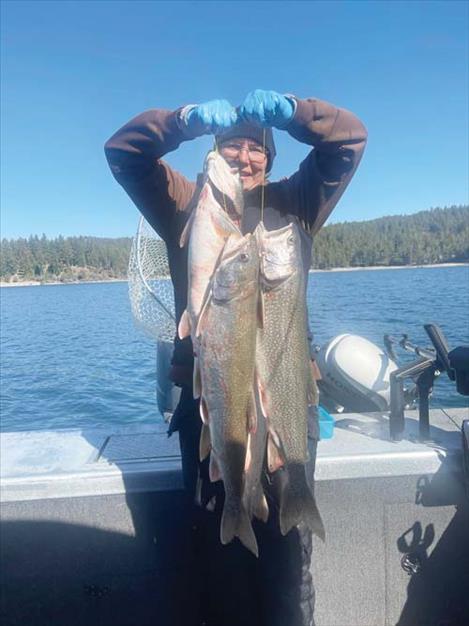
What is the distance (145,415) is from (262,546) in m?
8.31

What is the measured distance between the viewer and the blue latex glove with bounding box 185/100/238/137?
2.45m

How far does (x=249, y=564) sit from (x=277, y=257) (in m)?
1.59

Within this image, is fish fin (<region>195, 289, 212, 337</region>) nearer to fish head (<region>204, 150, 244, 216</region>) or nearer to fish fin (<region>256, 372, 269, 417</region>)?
fish fin (<region>256, 372, 269, 417</region>)

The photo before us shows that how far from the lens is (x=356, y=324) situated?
21.0 meters

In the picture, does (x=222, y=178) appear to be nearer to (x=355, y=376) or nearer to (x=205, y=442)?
(x=205, y=442)

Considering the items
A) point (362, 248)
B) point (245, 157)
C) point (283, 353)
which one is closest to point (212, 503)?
point (283, 353)

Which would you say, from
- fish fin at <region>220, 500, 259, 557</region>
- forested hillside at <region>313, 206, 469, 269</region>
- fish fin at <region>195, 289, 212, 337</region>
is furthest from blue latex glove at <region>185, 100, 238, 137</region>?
forested hillside at <region>313, 206, 469, 269</region>

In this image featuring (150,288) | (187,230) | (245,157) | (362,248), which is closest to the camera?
(187,230)

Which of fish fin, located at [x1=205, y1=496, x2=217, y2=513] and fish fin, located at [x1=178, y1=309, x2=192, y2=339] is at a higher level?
fish fin, located at [x1=178, y1=309, x2=192, y2=339]

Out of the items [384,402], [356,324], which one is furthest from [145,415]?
[356,324]

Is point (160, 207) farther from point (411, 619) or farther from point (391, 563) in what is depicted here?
point (411, 619)

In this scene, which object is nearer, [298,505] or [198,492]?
[298,505]

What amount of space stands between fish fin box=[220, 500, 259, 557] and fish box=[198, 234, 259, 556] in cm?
2

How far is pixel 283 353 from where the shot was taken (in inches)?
93.0
